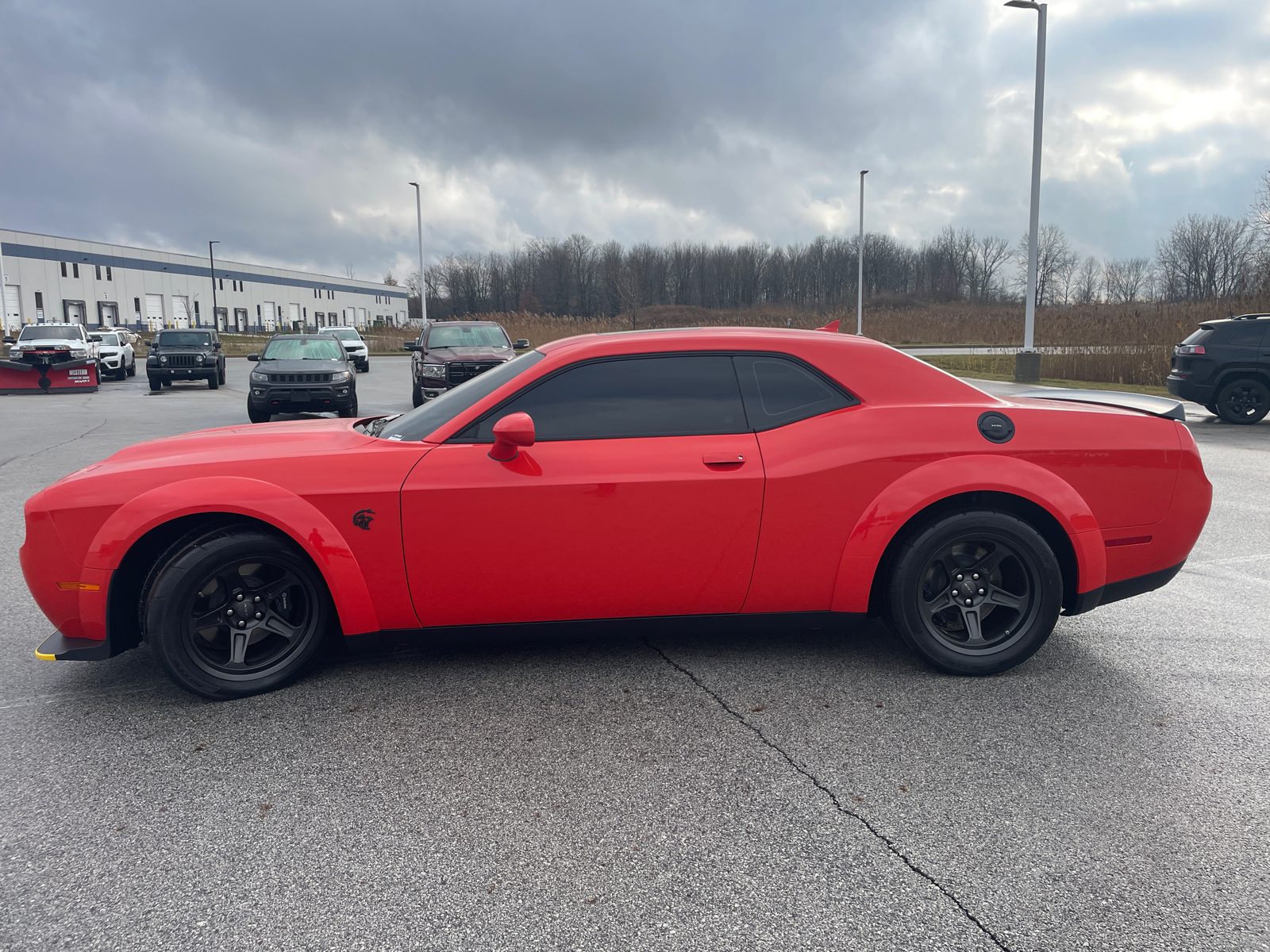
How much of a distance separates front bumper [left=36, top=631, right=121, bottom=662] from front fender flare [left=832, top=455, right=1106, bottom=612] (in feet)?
10.1

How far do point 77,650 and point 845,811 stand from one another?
3.05 meters

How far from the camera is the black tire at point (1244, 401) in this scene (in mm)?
13766

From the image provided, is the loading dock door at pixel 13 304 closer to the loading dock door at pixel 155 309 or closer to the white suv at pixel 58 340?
the loading dock door at pixel 155 309

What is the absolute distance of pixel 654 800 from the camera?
275 cm

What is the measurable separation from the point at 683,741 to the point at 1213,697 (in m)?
2.32

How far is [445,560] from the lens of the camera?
3426mm

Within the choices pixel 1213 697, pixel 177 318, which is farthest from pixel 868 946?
pixel 177 318

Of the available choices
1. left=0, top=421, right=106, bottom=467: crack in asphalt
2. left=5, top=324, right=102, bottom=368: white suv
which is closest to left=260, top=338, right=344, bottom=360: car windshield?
left=0, top=421, right=106, bottom=467: crack in asphalt

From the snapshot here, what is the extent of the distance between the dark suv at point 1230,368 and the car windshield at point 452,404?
14.1 m

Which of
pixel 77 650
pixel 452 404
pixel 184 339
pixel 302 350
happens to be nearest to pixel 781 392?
pixel 452 404

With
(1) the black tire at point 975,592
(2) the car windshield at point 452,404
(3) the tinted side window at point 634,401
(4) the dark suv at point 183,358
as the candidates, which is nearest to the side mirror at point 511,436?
(3) the tinted side window at point 634,401

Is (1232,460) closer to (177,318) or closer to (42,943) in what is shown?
(42,943)

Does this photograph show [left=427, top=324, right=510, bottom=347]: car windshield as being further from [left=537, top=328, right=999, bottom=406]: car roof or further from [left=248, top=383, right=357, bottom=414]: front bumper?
[left=537, top=328, right=999, bottom=406]: car roof

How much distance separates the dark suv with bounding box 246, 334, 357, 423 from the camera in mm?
14719
